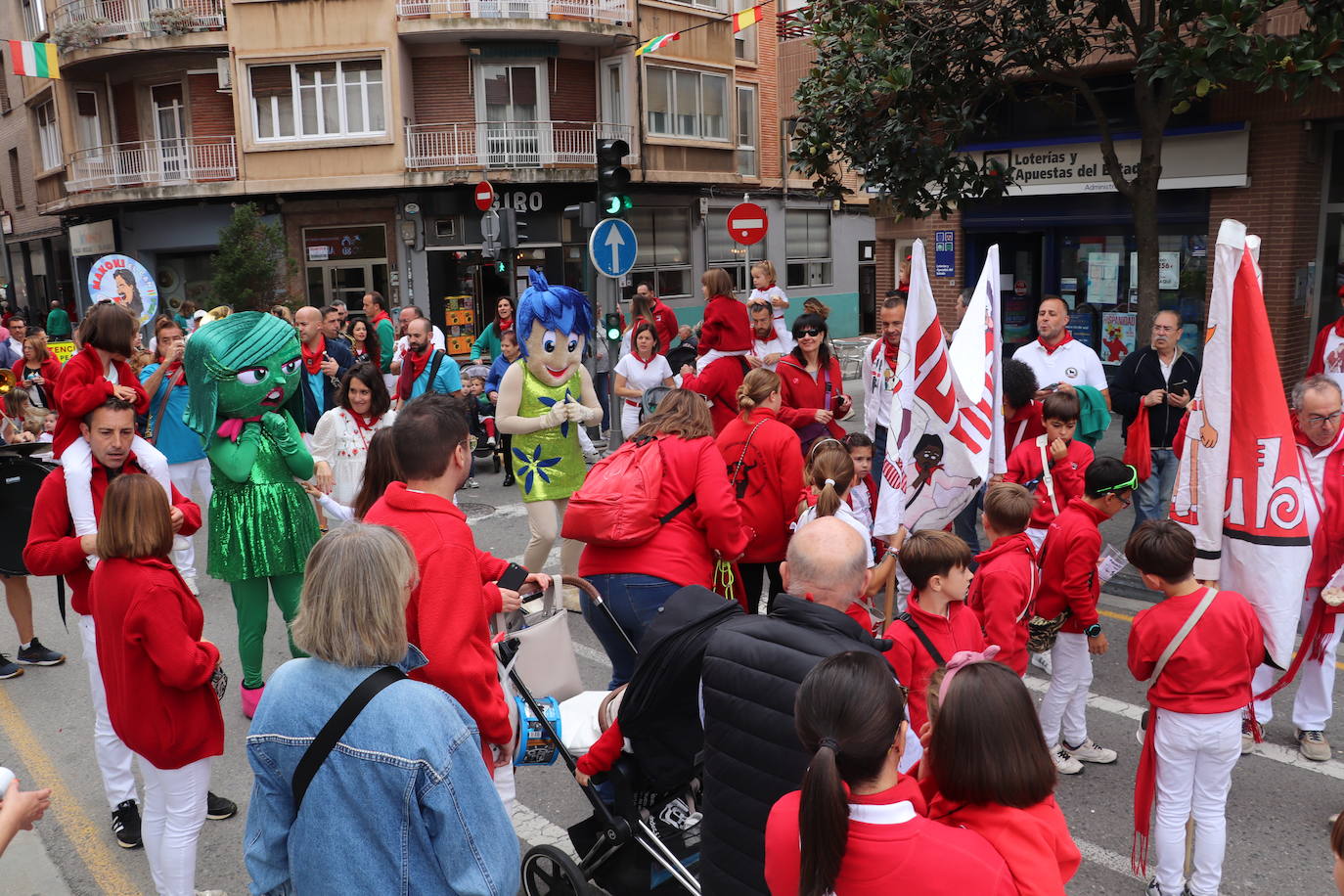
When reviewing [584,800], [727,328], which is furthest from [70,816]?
[727,328]

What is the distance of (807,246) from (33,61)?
66.2 ft

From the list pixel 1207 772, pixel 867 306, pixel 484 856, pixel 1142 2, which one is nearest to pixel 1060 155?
pixel 1142 2

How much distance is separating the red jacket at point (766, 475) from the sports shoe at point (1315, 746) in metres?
2.58

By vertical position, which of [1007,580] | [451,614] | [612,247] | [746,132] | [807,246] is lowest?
[1007,580]

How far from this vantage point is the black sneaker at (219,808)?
4746 mm

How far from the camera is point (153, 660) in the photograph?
142 inches

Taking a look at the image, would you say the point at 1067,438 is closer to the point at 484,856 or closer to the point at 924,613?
the point at 924,613

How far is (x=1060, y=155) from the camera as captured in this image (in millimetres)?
13602

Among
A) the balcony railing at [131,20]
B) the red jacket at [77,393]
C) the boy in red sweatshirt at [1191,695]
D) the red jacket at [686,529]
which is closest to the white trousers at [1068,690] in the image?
the boy in red sweatshirt at [1191,695]

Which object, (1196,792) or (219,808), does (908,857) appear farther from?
(219,808)

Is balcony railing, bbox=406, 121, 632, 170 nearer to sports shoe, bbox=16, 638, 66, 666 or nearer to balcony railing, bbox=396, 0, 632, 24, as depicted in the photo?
balcony railing, bbox=396, 0, 632, 24

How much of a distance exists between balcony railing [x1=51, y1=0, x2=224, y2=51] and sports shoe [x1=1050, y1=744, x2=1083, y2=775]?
2501 centimetres

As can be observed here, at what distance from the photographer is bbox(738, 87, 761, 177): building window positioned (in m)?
29.4

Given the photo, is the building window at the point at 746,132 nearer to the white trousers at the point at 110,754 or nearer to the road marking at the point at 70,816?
the road marking at the point at 70,816
